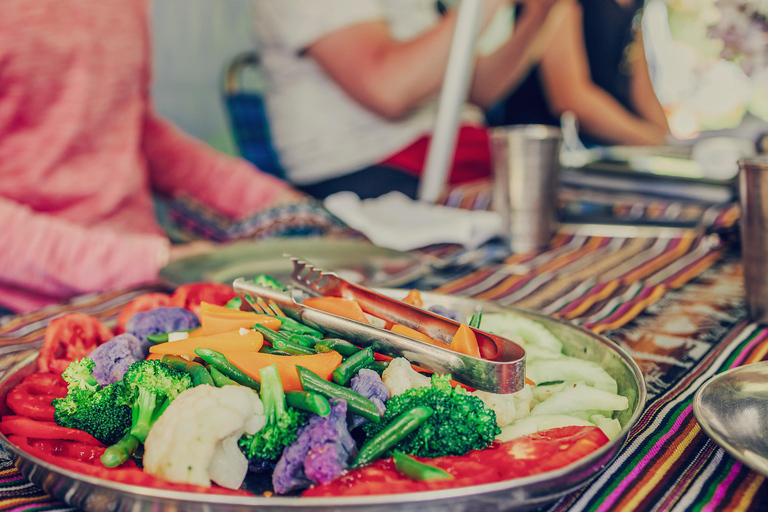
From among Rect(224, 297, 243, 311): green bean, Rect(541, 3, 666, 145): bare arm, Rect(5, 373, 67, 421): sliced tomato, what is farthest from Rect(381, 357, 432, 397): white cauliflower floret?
Rect(541, 3, 666, 145): bare arm

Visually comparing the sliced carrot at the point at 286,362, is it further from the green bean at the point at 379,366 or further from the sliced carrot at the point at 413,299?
the sliced carrot at the point at 413,299

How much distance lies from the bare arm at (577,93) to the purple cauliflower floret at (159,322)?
11.6 feet

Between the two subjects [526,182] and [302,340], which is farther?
[526,182]

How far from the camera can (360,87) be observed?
2.27 meters

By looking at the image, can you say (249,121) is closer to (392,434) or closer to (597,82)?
(392,434)

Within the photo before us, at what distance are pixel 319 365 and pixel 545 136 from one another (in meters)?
1.08

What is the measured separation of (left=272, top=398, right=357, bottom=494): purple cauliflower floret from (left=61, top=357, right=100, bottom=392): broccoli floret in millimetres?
221

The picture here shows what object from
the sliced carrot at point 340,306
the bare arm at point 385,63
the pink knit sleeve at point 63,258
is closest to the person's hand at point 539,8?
the bare arm at point 385,63

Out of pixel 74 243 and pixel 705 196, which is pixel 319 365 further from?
pixel 705 196

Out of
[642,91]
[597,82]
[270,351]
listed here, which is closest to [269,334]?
[270,351]

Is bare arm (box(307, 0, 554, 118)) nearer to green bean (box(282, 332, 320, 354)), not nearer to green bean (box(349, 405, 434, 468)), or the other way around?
green bean (box(282, 332, 320, 354))

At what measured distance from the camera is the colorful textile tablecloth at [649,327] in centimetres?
53

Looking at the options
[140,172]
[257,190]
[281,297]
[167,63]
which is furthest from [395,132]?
[281,297]

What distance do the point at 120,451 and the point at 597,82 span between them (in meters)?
4.20
